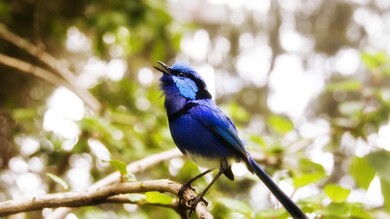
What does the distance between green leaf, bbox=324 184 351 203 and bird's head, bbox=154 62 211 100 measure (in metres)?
0.85

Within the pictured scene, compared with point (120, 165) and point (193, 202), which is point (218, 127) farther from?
point (120, 165)

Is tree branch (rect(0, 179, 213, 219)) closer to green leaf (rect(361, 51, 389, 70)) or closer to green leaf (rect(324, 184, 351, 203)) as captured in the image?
green leaf (rect(324, 184, 351, 203))

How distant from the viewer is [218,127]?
229 centimetres

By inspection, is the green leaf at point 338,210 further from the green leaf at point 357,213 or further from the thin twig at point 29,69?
the thin twig at point 29,69

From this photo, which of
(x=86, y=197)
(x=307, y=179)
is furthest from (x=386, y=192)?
(x=86, y=197)

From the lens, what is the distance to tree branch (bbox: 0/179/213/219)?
168cm

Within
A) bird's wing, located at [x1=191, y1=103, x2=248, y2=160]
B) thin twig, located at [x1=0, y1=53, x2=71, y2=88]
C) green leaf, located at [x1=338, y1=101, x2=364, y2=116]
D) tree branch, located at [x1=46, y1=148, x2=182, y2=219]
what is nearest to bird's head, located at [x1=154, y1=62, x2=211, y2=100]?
bird's wing, located at [x1=191, y1=103, x2=248, y2=160]

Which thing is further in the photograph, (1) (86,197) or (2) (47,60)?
(2) (47,60)

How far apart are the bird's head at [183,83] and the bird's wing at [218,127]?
137 millimetres

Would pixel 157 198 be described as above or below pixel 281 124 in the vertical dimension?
below

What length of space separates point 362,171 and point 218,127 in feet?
2.83

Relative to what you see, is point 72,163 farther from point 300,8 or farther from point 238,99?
point 300,8

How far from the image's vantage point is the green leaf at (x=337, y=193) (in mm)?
1929

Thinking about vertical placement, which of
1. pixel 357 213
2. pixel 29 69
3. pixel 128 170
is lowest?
pixel 357 213
